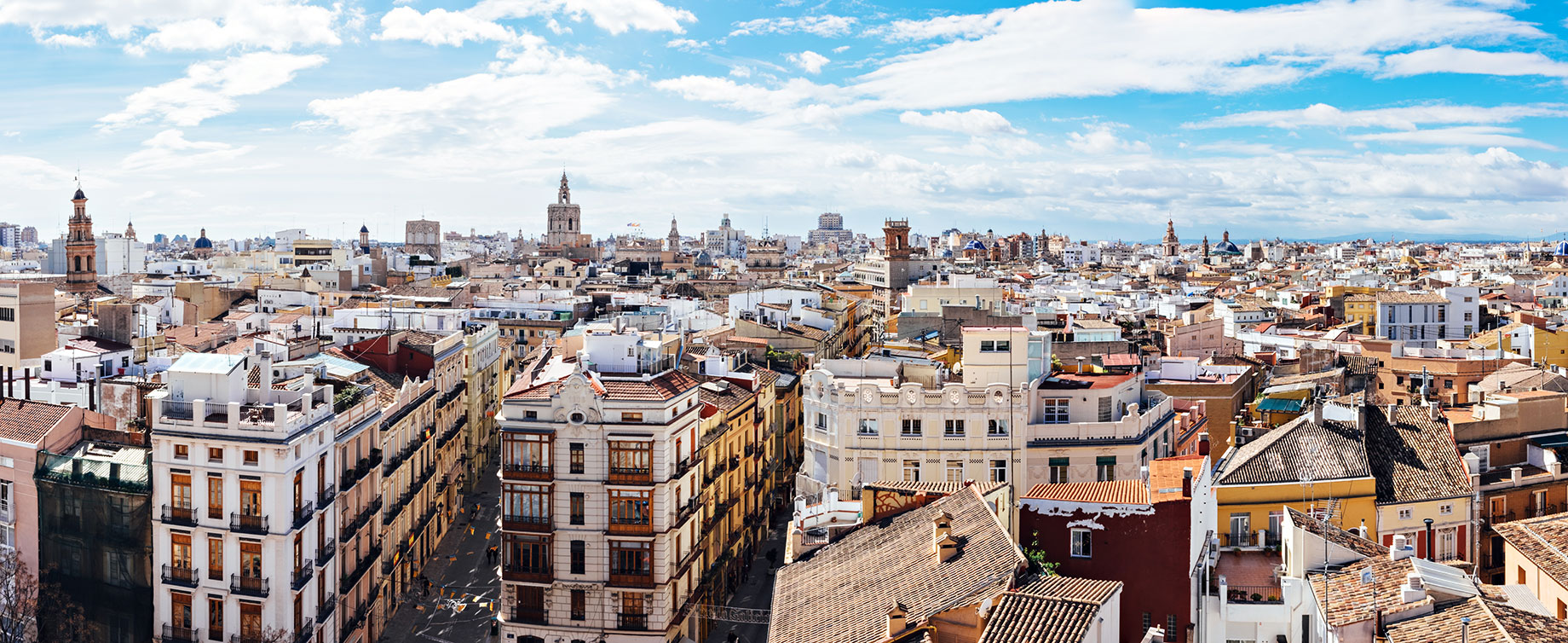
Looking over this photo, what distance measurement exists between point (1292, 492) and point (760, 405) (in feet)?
75.4

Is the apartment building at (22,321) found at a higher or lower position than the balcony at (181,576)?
higher

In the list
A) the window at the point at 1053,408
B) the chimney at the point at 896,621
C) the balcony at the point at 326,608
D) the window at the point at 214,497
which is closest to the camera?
the chimney at the point at 896,621

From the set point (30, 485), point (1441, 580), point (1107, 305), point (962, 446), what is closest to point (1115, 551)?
point (1441, 580)

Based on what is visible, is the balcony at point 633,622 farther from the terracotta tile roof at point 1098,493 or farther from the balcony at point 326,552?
the terracotta tile roof at point 1098,493

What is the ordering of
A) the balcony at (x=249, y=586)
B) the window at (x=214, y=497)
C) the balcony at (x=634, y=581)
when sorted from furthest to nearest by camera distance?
the balcony at (x=634, y=581) < the window at (x=214, y=497) < the balcony at (x=249, y=586)

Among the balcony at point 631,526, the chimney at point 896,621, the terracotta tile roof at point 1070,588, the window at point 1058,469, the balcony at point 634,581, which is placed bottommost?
the balcony at point 634,581

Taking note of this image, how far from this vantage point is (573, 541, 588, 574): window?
4066 centimetres

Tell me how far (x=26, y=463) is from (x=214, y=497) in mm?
7043

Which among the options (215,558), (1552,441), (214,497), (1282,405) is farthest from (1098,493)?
(1282,405)

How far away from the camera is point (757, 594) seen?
1927 inches

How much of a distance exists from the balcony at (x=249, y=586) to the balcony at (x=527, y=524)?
23.5ft

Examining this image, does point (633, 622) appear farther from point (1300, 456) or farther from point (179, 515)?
point (1300, 456)

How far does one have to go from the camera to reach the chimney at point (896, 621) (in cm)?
2331

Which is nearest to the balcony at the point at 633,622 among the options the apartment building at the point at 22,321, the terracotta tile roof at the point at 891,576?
the terracotta tile roof at the point at 891,576
